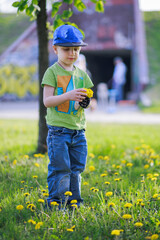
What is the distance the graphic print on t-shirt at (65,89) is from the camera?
2.61 metres

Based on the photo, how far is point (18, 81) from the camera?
60.5 ft

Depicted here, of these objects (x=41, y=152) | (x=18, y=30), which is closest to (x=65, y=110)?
(x=41, y=152)

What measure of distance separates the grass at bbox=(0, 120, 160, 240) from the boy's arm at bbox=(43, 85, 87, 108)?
77cm

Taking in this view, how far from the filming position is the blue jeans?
262 centimetres

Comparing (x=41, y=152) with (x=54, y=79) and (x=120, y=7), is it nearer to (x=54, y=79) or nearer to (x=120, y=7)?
(x=54, y=79)

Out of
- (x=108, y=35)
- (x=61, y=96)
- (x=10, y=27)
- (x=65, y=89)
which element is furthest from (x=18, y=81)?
(x=61, y=96)

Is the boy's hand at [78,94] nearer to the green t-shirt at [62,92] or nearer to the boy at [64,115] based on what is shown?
the boy at [64,115]

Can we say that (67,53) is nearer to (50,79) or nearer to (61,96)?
(50,79)

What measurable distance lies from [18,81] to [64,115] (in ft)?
53.6

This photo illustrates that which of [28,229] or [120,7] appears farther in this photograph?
[120,7]

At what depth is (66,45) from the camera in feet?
8.22

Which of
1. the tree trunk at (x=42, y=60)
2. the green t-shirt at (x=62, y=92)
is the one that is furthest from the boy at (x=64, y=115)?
the tree trunk at (x=42, y=60)

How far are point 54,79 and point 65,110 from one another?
0.28 m

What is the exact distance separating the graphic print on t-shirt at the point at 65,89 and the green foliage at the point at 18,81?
52.2 ft
